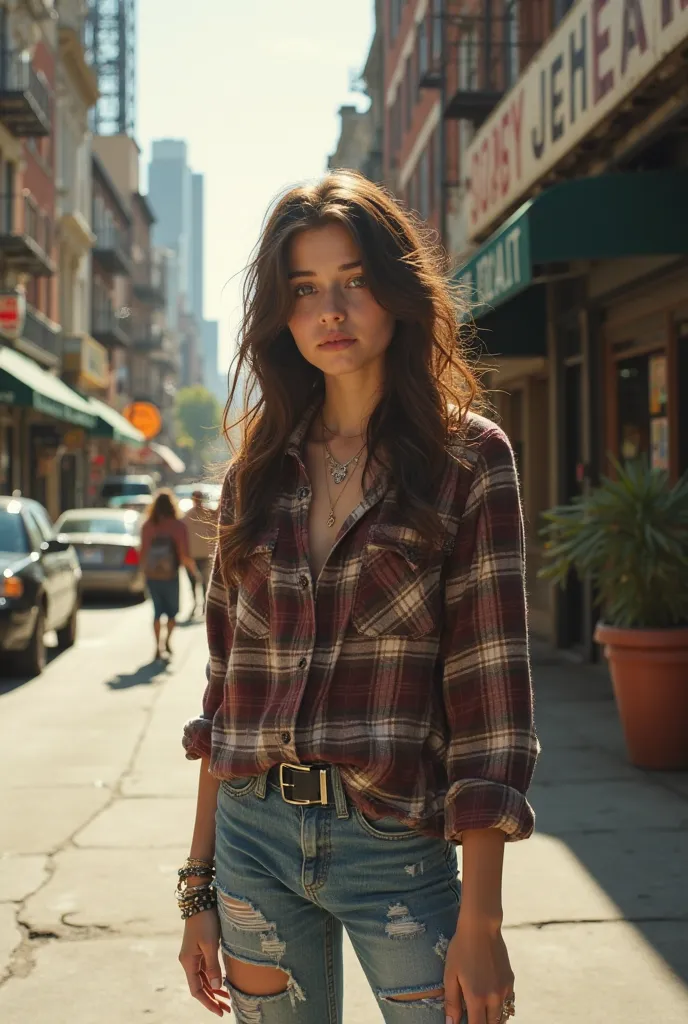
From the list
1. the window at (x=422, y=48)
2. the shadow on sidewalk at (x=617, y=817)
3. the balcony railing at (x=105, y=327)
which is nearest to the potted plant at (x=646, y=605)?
the shadow on sidewalk at (x=617, y=817)

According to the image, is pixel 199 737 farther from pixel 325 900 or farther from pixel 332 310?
pixel 332 310

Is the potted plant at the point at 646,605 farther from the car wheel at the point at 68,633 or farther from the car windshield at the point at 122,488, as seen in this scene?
the car windshield at the point at 122,488

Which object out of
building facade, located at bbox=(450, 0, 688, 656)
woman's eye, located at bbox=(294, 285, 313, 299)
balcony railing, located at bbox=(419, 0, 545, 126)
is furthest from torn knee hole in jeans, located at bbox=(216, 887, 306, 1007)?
balcony railing, located at bbox=(419, 0, 545, 126)

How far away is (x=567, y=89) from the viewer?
31.7ft

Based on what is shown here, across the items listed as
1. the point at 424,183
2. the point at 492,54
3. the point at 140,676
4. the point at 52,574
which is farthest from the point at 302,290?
the point at 424,183

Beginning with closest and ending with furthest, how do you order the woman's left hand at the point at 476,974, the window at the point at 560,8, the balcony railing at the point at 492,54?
the woman's left hand at the point at 476,974 → the window at the point at 560,8 → the balcony railing at the point at 492,54

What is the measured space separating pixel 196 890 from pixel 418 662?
588 mm

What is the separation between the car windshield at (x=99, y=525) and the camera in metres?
20.7

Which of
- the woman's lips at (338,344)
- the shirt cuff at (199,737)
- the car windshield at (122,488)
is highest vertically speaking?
the car windshield at (122,488)

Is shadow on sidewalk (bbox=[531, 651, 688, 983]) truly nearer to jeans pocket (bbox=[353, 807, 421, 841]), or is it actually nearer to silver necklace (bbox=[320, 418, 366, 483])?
jeans pocket (bbox=[353, 807, 421, 841])

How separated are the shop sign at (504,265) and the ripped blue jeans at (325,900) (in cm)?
655

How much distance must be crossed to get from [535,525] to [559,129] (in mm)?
5569

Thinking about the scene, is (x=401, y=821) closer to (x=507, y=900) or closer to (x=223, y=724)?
(x=223, y=724)

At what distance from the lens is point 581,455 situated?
12203 mm
